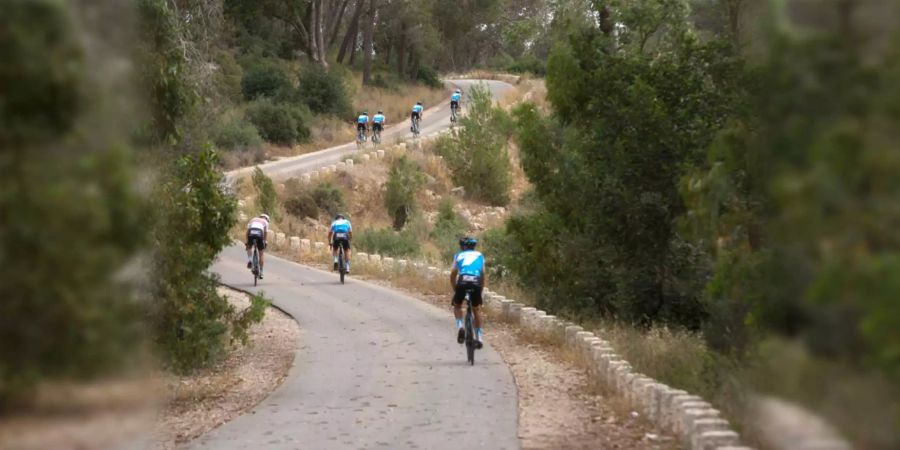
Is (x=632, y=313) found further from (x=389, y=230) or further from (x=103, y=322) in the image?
(x=389, y=230)

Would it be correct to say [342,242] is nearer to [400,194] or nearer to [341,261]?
[341,261]

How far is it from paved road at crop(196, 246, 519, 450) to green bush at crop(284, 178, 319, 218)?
701 inches

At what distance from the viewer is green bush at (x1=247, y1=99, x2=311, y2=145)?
189ft

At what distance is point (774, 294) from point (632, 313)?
1576 cm

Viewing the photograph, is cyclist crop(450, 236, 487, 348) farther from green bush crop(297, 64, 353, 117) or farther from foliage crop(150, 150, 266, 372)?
green bush crop(297, 64, 353, 117)

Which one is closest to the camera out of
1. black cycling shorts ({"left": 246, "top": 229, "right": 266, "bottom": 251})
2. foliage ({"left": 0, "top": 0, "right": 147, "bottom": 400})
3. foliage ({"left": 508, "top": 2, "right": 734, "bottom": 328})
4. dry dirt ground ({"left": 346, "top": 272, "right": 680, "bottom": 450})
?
foliage ({"left": 0, "top": 0, "right": 147, "bottom": 400})

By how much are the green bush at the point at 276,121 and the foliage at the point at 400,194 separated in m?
11.9

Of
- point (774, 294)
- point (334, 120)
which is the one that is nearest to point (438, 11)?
point (334, 120)

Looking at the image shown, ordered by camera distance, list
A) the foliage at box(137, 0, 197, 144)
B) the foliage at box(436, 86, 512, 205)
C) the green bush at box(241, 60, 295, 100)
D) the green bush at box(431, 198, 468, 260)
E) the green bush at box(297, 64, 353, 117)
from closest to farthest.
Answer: the foliage at box(137, 0, 197, 144) < the green bush at box(431, 198, 468, 260) < the foliage at box(436, 86, 512, 205) < the green bush at box(241, 60, 295, 100) < the green bush at box(297, 64, 353, 117)

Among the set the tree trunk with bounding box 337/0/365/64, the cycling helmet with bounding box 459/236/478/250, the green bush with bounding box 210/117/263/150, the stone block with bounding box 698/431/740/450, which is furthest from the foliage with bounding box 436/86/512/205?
the stone block with bounding box 698/431/740/450

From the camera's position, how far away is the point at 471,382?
1648 cm

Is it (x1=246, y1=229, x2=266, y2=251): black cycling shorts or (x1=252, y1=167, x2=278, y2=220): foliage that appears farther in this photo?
(x1=252, y1=167, x2=278, y2=220): foliage

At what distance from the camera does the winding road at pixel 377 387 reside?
42.5 ft

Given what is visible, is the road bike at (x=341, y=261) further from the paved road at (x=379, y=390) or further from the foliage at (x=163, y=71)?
the foliage at (x=163, y=71)
